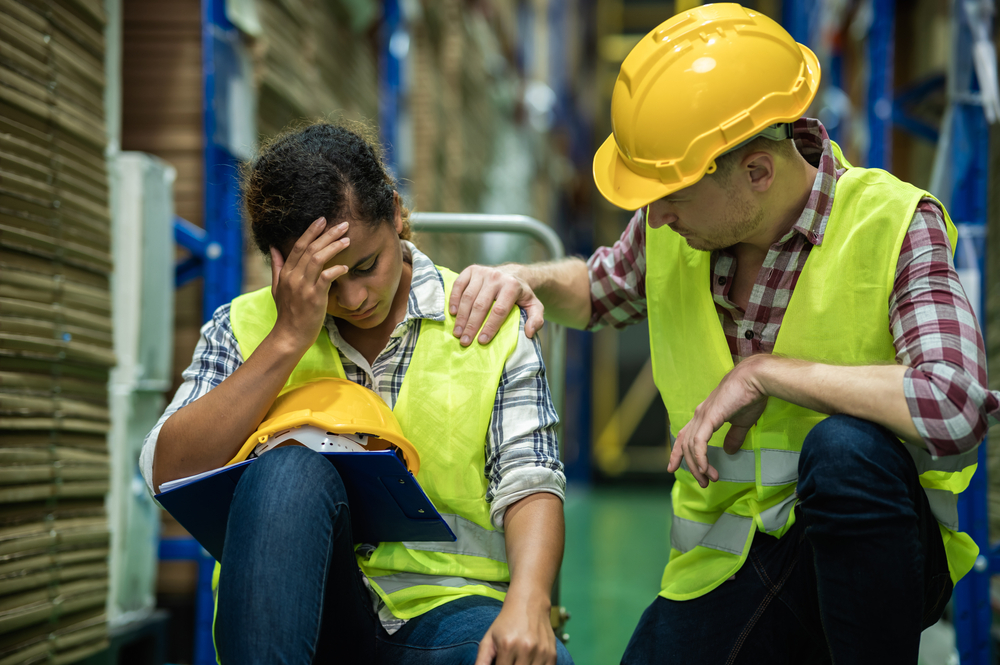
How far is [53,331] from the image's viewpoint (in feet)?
7.93

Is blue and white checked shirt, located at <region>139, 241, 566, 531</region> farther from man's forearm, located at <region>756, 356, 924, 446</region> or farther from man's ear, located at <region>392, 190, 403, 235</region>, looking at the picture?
man's forearm, located at <region>756, 356, 924, 446</region>

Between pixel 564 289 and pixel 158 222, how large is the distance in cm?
161

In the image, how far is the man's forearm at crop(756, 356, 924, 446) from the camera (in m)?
1.55

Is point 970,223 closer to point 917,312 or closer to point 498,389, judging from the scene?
point 917,312

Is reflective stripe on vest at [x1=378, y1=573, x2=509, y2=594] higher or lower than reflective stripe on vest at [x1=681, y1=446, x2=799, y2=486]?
above

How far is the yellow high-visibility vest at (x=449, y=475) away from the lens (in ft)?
5.75

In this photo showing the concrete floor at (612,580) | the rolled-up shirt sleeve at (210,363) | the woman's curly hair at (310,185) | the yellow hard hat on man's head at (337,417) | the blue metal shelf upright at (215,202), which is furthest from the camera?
the concrete floor at (612,580)

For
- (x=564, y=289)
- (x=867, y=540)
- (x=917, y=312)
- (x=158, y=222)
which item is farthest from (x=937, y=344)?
(x=158, y=222)

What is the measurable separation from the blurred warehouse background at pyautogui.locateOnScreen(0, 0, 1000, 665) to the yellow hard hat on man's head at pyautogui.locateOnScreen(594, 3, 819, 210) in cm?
6

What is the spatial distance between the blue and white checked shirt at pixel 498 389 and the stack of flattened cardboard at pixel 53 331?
69 cm

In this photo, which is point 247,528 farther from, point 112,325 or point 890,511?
point 112,325

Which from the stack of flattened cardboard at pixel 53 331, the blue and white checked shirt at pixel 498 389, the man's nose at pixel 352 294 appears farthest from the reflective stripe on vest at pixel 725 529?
the stack of flattened cardboard at pixel 53 331

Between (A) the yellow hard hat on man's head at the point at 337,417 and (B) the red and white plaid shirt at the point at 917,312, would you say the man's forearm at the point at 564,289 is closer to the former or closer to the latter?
(B) the red and white plaid shirt at the point at 917,312

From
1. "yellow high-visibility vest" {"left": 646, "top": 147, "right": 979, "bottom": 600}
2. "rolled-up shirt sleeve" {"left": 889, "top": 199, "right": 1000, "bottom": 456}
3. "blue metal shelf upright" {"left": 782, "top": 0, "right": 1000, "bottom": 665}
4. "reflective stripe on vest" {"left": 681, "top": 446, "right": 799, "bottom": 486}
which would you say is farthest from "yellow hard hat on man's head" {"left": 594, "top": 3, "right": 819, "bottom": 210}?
"blue metal shelf upright" {"left": 782, "top": 0, "right": 1000, "bottom": 665}
